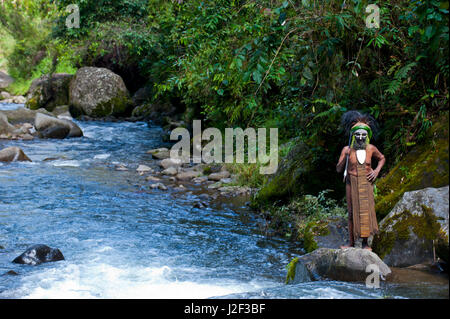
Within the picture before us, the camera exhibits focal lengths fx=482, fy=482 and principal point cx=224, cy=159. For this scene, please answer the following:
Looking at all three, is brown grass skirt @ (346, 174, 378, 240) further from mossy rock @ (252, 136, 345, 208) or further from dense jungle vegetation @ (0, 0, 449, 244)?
mossy rock @ (252, 136, 345, 208)

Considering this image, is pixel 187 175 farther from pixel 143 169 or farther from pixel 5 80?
pixel 5 80

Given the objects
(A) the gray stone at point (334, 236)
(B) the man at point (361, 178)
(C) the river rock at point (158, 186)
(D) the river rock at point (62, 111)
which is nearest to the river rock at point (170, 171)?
(C) the river rock at point (158, 186)

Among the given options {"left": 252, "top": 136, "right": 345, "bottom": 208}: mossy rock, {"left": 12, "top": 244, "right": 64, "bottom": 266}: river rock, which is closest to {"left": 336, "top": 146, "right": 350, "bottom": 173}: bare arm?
{"left": 252, "top": 136, "right": 345, "bottom": 208}: mossy rock

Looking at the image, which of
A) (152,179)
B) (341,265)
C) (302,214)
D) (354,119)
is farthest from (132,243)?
(152,179)

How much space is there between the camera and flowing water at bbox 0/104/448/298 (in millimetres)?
5457

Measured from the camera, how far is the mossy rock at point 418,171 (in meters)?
5.57

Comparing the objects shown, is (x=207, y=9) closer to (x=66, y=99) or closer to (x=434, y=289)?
(x=434, y=289)

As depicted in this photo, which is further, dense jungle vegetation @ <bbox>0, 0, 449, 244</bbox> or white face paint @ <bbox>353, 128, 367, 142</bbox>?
dense jungle vegetation @ <bbox>0, 0, 449, 244</bbox>

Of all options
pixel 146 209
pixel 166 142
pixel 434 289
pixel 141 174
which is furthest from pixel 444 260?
pixel 166 142

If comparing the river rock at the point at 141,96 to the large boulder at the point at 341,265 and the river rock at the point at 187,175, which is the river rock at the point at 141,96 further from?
the large boulder at the point at 341,265

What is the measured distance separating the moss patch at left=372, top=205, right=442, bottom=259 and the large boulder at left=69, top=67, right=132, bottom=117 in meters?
17.8

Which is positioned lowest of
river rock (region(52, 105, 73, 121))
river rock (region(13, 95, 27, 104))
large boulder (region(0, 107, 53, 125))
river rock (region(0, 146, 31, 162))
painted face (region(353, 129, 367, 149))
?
river rock (region(0, 146, 31, 162))

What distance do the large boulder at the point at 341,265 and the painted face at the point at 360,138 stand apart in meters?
1.20

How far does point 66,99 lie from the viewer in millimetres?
23219
